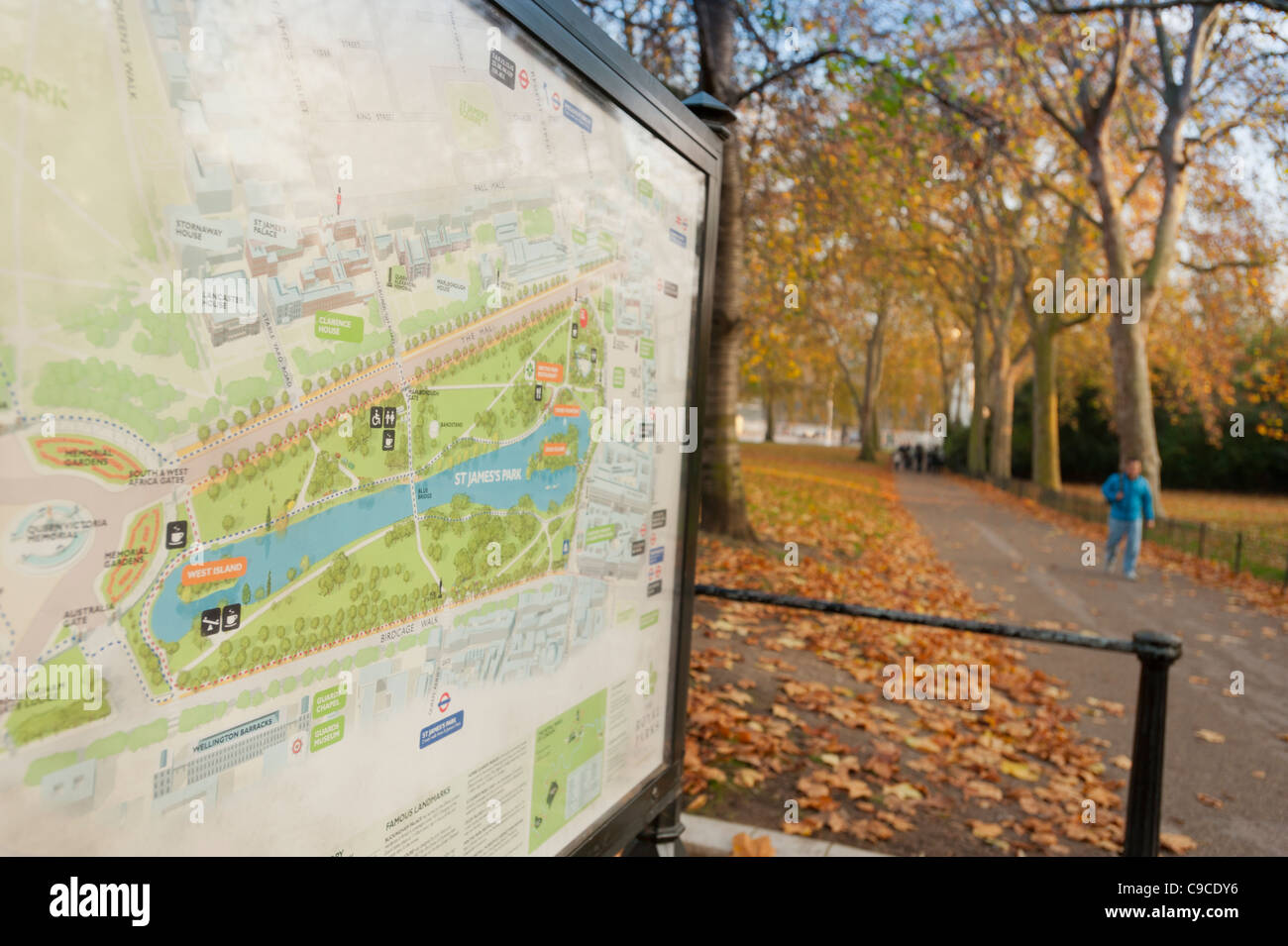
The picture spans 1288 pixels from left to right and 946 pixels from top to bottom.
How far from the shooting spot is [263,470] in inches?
55.5

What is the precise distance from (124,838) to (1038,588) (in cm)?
1225

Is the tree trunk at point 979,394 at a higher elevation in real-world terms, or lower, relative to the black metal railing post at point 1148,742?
higher

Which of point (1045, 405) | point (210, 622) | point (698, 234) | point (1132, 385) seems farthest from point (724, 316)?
point (1045, 405)

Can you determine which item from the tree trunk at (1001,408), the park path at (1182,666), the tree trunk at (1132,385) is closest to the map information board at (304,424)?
the park path at (1182,666)

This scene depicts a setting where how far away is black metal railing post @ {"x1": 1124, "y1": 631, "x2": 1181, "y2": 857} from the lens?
3500 mm

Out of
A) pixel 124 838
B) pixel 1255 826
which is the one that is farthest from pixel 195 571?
pixel 1255 826

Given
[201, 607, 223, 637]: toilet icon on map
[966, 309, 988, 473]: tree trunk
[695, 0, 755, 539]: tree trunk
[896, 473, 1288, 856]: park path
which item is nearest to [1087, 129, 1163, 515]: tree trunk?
[896, 473, 1288, 856]: park path

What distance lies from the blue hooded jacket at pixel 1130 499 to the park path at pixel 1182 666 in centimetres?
100

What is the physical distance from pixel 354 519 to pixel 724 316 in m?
8.82

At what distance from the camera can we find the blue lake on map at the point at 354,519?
4.30 ft

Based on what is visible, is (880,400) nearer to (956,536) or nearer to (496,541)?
(956,536)

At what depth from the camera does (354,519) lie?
1.59 meters

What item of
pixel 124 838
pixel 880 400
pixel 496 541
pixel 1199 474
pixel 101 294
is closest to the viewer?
pixel 101 294

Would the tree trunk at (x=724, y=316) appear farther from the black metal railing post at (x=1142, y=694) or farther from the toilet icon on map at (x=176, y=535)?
the toilet icon on map at (x=176, y=535)
